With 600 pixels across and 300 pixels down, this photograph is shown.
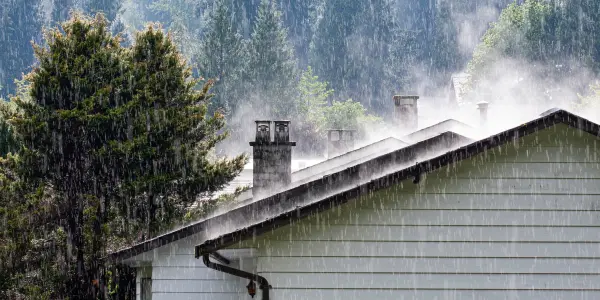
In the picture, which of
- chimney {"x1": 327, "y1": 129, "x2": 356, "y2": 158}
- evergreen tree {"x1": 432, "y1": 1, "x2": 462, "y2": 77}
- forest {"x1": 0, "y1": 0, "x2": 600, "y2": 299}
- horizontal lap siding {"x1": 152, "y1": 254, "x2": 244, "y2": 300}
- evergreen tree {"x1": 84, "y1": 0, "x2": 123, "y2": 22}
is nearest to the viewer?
horizontal lap siding {"x1": 152, "y1": 254, "x2": 244, "y2": 300}

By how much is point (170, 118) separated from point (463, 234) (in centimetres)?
1106

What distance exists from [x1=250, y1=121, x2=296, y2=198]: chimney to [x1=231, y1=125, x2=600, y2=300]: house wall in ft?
16.5

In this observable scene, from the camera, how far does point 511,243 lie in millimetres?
6562

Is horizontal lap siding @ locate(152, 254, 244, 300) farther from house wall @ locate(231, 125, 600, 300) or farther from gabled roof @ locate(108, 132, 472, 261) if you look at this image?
house wall @ locate(231, 125, 600, 300)

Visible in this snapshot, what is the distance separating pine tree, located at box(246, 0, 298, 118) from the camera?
196 ft

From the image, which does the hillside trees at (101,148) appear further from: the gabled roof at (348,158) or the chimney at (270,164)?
the chimney at (270,164)

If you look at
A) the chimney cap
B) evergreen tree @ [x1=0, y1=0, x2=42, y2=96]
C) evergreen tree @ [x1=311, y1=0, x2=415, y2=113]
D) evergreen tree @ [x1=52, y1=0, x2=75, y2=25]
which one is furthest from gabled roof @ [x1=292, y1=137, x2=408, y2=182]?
evergreen tree @ [x1=52, y1=0, x2=75, y2=25]

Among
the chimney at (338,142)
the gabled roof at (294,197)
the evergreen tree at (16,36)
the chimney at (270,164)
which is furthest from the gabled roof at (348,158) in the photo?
the evergreen tree at (16,36)

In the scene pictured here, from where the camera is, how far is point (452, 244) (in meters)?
6.56

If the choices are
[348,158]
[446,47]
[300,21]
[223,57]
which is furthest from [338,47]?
[348,158]

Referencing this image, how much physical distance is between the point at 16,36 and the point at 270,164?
63058 mm

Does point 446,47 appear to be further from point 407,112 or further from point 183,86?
point 183,86

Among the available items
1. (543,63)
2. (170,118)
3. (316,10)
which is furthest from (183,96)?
(316,10)

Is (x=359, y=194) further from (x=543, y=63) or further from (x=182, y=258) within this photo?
(x=543, y=63)
